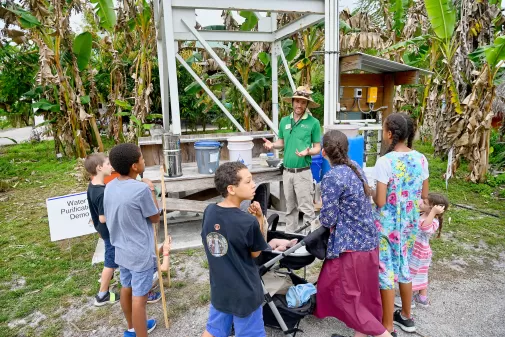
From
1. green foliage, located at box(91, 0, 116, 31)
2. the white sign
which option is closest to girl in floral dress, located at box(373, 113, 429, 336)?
the white sign

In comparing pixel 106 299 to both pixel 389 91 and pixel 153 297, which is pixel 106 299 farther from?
pixel 389 91

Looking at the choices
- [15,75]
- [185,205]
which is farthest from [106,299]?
[15,75]

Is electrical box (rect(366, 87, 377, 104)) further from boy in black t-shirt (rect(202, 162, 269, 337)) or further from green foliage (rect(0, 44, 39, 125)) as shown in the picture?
green foliage (rect(0, 44, 39, 125))

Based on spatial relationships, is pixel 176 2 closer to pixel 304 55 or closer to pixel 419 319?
pixel 419 319

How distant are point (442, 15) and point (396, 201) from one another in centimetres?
571

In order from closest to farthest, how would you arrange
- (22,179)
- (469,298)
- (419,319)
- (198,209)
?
(419,319), (469,298), (198,209), (22,179)

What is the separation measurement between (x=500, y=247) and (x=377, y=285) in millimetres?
3163

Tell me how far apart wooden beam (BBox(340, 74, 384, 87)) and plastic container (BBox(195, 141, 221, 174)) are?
91.8 inches

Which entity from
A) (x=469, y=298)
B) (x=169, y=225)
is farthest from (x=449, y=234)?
(x=169, y=225)

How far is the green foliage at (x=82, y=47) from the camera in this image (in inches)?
345

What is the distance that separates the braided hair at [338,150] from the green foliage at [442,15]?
5.61 metres

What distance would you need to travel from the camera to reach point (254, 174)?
496 centimetres

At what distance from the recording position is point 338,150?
8.38 ft

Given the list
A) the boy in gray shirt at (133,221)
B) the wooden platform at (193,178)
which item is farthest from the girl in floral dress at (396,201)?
the wooden platform at (193,178)
